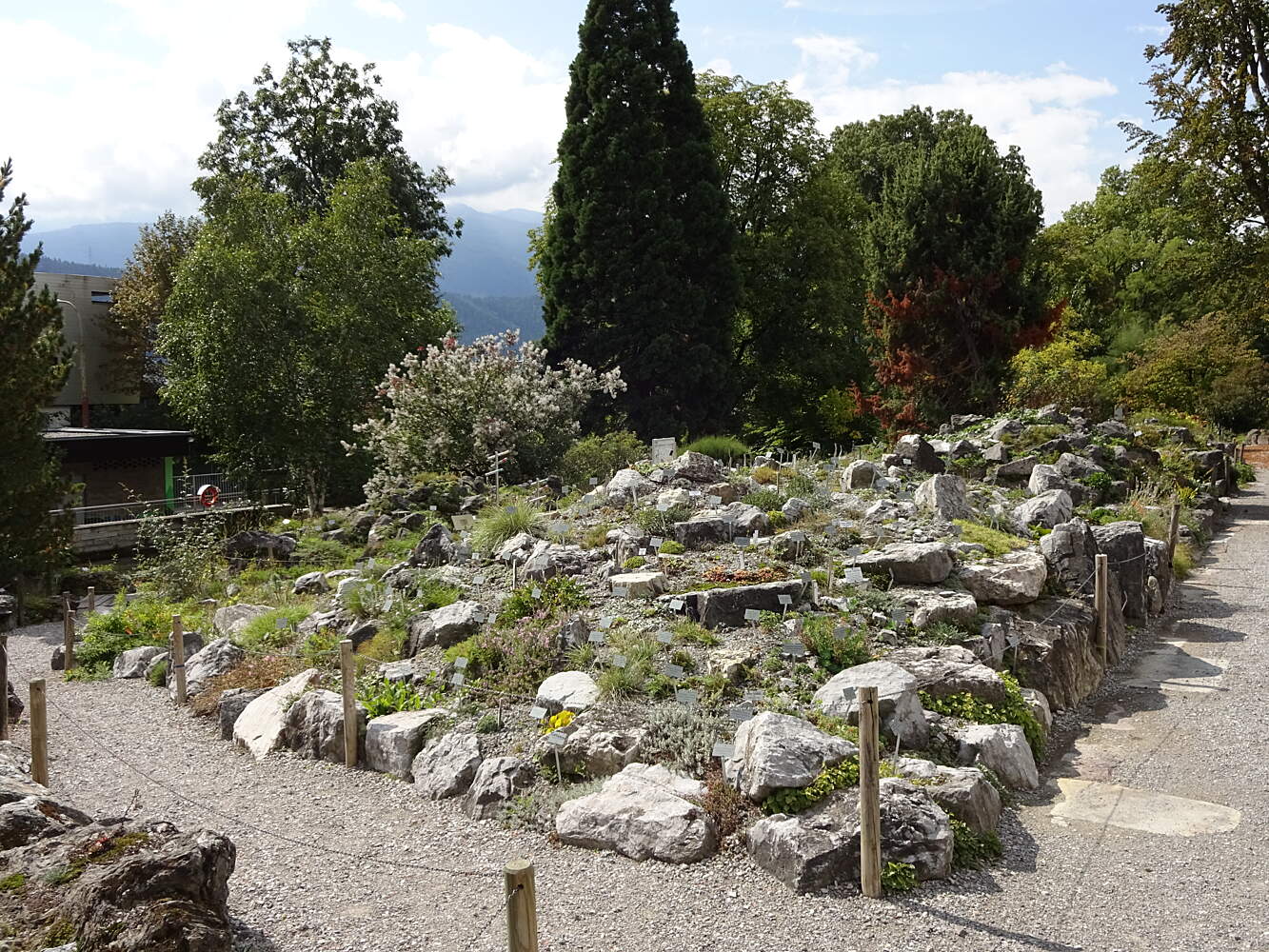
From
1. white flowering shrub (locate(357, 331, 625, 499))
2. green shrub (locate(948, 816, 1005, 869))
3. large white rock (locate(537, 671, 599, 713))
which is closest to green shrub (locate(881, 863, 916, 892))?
green shrub (locate(948, 816, 1005, 869))

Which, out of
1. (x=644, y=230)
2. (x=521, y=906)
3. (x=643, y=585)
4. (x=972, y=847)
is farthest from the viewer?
(x=644, y=230)

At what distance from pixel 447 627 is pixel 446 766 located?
86.9 inches

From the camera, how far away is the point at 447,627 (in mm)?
8898

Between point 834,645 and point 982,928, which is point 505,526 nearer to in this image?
point 834,645

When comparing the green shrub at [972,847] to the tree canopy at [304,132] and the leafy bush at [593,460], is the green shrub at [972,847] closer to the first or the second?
the leafy bush at [593,460]

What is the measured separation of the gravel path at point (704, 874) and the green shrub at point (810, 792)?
0.39m

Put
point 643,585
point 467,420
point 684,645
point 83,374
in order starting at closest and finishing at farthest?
point 684,645 → point 643,585 → point 467,420 → point 83,374

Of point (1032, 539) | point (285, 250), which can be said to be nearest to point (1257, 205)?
point (1032, 539)

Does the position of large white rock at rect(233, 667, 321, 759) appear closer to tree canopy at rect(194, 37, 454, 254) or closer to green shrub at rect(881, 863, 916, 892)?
green shrub at rect(881, 863, 916, 892)

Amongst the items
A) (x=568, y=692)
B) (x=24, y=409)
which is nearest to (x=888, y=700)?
(x=568, y=692)

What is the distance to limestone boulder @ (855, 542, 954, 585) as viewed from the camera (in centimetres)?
891

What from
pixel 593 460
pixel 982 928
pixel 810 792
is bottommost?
pixel 982 928

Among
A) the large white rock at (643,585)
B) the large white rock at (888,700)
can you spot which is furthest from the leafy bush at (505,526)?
the large white rock at (888,700)

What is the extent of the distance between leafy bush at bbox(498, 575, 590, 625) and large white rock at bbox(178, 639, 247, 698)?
10.3ft
